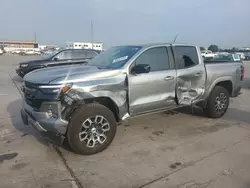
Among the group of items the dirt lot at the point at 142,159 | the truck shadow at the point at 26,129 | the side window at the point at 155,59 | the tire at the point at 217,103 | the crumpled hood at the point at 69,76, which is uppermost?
the side window at the point at 155,59

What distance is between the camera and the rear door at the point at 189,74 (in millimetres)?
5297

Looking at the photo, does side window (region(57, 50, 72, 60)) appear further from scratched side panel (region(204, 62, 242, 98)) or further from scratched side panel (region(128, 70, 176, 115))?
scratched side panel (region(128, 70, 176, 115))

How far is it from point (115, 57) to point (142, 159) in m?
2.06

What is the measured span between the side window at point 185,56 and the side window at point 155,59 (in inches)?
12.2

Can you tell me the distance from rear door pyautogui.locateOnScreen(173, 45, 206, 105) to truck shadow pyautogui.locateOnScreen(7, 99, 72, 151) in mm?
2595

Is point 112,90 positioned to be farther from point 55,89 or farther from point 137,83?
point 55,89

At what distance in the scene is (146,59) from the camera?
485cm

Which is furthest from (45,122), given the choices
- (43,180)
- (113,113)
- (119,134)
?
(119,134)

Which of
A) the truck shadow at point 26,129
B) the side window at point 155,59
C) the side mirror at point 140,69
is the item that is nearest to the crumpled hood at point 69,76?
the side mirror at point 140,69

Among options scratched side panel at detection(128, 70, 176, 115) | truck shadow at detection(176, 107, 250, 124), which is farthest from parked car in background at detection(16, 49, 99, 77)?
scratched side panel at detection(128, 70, 176, 115)

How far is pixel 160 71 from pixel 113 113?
1278 millimetres

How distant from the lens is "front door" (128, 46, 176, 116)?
15.0 feet

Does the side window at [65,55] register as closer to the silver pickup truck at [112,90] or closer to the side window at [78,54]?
the side window at [78,54]

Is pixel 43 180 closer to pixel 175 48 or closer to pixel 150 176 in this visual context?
pixel 150 176
